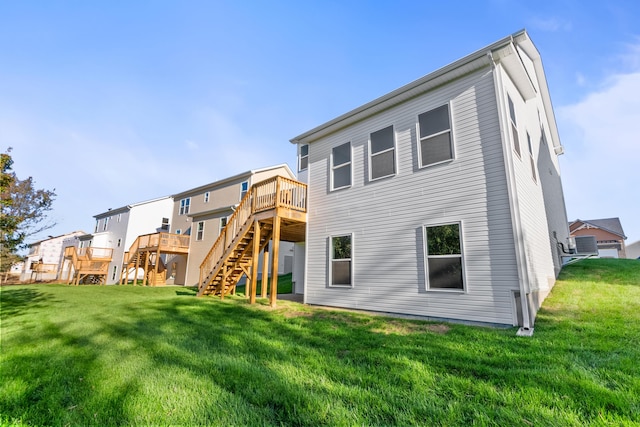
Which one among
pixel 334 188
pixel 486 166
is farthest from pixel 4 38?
pixel 486 166

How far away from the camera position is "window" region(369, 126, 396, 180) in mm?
8055

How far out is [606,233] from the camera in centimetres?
3191

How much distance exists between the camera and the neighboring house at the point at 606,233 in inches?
1212

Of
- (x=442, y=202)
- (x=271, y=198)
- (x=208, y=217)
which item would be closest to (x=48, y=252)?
(x=208, y=217)

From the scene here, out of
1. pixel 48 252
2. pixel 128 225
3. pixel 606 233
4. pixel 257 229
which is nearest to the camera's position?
pixel 257 229

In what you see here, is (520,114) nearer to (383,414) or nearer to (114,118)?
(383,414)

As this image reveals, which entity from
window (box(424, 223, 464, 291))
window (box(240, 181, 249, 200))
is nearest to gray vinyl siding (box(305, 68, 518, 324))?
window (box(424, 223, 464, 291))

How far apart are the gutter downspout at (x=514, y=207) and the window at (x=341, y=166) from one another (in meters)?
4.26

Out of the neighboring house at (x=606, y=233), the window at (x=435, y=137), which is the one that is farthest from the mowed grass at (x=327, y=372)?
the neighboring house at (x=606, y=233)

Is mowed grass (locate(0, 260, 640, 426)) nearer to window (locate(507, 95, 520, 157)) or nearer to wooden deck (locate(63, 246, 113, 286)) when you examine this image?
window (locate(507, 95, 520, 157))

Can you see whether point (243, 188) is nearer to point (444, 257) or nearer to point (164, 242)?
point (164, 242)

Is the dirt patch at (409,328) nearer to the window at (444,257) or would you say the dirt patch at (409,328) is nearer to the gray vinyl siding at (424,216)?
the gray vinyl siding at (424,216)

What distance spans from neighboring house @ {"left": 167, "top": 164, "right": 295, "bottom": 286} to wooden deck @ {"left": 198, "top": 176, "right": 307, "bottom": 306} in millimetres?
7711

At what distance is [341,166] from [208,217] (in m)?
14.5
